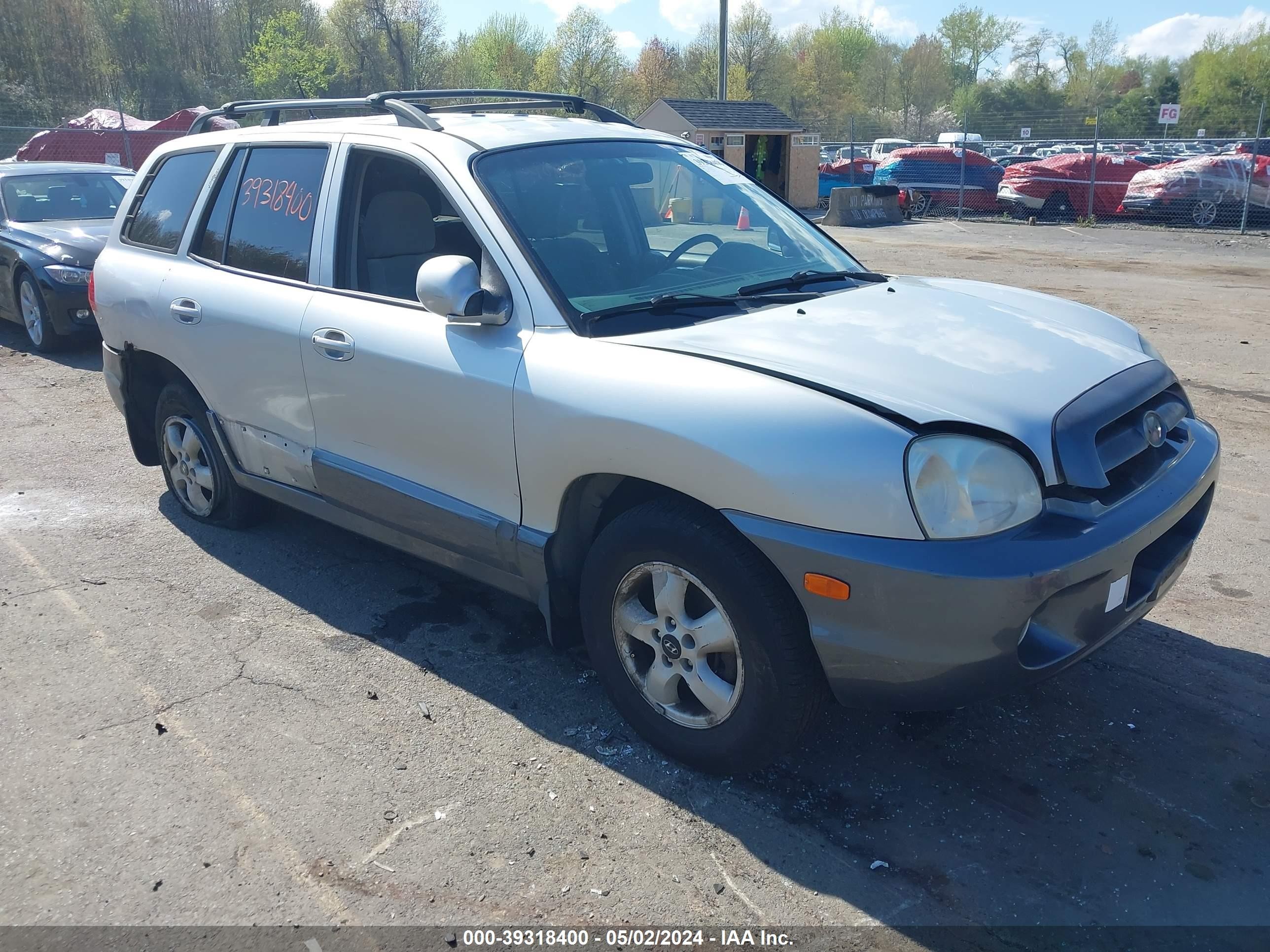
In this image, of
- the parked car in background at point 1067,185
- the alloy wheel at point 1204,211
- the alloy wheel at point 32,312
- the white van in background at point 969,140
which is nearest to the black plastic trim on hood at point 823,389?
the alloy wheel at point 32,312

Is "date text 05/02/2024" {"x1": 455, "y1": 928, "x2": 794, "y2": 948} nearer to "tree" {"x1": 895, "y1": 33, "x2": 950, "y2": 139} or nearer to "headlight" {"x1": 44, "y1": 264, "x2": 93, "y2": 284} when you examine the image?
"headlight" {"x1": 44, "y1": 264, "x2": 93, "y2": 284}

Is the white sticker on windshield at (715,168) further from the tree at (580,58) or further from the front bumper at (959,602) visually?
the tree at (580,58)

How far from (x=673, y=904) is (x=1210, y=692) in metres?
2.15

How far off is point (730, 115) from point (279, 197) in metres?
25.5

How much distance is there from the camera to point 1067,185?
76.1ft

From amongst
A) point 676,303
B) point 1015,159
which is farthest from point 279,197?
point 1015,159

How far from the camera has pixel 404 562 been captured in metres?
4.81

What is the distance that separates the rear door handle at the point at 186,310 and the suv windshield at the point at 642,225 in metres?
1.72

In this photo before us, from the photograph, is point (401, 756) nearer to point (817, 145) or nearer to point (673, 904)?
point (673, 904)

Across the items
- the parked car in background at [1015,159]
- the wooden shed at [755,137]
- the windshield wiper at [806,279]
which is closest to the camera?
the windshield wiper at [806,279]

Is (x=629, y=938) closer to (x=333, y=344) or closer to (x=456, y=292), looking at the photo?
(x=456, y=292)

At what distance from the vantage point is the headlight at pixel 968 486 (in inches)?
99.2

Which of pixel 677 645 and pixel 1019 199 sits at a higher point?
pixel 1019 199

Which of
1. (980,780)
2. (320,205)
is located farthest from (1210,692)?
(320,205)
